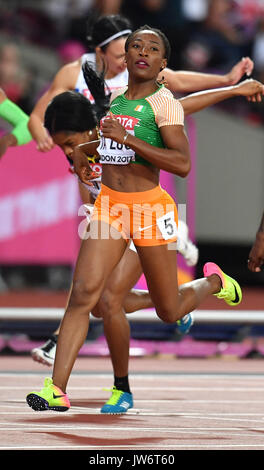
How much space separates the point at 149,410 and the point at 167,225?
138 cm

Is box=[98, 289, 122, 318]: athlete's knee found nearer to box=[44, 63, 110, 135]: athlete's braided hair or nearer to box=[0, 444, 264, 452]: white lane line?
box=[44, 63, 110, 135]: athlete's braided hair

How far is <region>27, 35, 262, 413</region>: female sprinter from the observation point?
5.86 m

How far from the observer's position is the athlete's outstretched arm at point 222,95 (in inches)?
270

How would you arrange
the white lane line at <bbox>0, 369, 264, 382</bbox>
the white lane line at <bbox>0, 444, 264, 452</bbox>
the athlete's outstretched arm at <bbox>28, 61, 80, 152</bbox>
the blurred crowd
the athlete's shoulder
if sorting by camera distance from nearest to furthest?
the white lane line at <bbox>0, 444, 264, 452</bbox>, the athlete's shoulder, the athlete's outstretched arm at <bbox>28, 61, 80, 152</bbox>, the white lane line at <bbox>0, 369, 264, 382</bbox>, the blurred crowd

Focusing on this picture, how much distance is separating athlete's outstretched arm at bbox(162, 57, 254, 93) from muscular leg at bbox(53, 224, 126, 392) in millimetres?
1863

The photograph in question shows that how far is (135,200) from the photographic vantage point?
20.0 ft

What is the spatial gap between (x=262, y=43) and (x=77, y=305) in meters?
11.7

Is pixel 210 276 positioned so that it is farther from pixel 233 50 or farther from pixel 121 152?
pixel 233 50

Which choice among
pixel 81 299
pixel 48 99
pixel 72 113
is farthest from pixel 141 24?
pixel 81 299

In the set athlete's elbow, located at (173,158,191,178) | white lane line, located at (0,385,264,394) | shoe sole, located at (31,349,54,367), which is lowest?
white lane line, located at (0,385,264,394)

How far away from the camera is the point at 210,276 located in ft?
23.7

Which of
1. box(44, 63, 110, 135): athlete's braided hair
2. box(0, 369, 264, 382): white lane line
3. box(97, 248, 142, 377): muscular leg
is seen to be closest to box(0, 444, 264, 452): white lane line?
box(97, 248, 142, 377): muscular leg

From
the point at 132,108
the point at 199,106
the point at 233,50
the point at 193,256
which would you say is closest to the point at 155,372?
the point at 193,256

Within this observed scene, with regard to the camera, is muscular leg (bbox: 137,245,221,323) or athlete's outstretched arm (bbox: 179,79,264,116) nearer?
muscular leg (bbox: 137,245,221,323)
